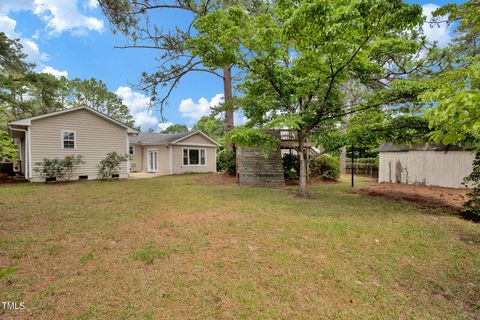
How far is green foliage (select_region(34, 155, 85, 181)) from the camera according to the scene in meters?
12.2

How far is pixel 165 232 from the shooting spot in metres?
4.67

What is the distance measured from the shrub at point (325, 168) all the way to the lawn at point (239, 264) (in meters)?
7.30

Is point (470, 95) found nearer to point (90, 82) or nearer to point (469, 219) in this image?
point (469, 219)

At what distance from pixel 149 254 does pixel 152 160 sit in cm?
1826

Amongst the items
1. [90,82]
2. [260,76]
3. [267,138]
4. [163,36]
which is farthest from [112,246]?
[90,82]

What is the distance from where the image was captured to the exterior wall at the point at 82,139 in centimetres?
1262

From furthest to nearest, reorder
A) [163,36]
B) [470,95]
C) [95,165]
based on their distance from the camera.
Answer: [95,165]
[163,36]
[470,95]

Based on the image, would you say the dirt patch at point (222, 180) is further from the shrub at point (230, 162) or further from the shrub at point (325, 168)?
the shrub at point (325, 168)

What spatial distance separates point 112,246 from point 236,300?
2546 mm

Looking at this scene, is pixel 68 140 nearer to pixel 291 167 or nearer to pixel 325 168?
pixel 291 167

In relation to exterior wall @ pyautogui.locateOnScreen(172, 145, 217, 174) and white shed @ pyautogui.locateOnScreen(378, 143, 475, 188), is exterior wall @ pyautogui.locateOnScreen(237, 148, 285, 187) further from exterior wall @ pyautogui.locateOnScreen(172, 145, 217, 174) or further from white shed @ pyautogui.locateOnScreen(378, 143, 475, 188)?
exterior wall @ pyautogui.locateOnScreen(172, 145, 217, 174)

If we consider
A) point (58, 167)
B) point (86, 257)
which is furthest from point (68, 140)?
point (86, 257)

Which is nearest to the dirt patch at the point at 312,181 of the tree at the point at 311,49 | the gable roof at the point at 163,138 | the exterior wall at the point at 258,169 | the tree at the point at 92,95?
the exterior wall at the point at 258,169

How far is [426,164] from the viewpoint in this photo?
10906 millimetres
